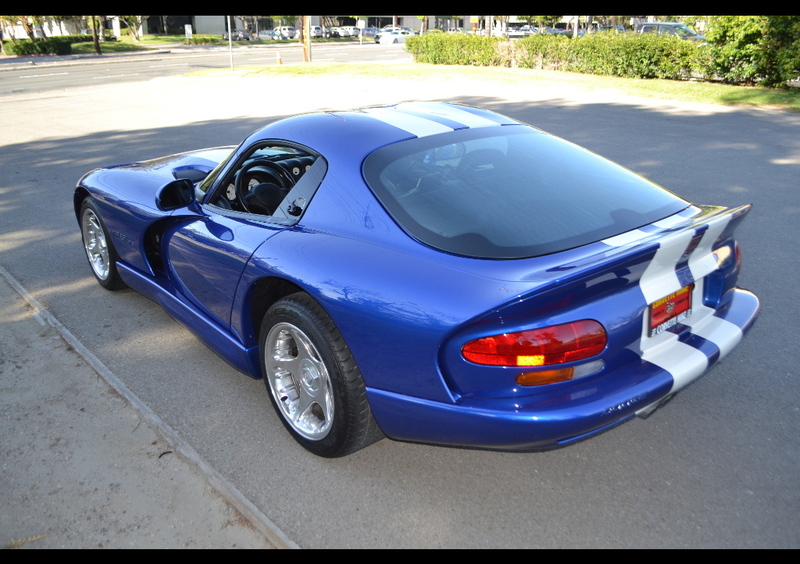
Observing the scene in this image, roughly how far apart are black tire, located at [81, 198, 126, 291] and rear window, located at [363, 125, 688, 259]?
8.41 ft

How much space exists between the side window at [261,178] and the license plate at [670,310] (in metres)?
1.79

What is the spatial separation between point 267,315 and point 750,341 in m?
2.74

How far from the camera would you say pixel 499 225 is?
263 cm

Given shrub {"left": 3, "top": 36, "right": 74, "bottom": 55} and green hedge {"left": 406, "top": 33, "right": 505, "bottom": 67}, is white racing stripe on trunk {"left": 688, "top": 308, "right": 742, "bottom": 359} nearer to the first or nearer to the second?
green hedge {"left": 406, "top": 33, "right": 505, "bottom": 67}

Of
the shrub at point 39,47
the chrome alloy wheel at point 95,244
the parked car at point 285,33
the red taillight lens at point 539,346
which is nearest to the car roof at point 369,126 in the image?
the red taillight lens at point 539,346

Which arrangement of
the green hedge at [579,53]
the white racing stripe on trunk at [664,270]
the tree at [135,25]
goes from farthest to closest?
the tree at [135,25], the green hedge at [579,53], the white racing stripe on trunk at [664,270]

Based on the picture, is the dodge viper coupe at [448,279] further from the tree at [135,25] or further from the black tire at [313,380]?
the tree at [135,25]

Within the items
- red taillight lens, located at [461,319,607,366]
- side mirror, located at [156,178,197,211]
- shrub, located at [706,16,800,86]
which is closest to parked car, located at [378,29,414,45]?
shrub, located at [706,16,800,86]

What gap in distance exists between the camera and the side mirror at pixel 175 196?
144 inches

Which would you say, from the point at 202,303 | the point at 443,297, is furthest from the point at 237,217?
the point at 443,297

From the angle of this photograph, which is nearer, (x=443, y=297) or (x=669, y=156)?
(x=443, y=297)

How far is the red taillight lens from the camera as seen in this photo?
7.36ft

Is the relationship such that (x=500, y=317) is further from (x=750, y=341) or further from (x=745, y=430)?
(x=750, y=341)

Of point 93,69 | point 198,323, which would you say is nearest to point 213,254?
point 198,323
